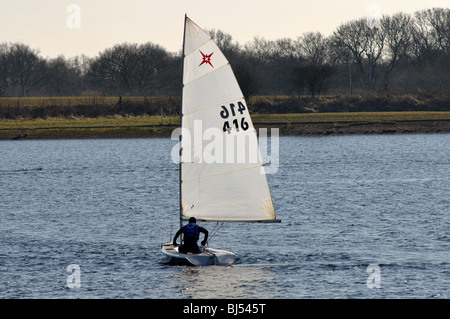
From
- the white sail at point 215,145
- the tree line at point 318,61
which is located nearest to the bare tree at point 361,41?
the tree line at point 318,61

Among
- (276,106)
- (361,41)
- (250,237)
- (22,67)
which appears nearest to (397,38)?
(361,41)

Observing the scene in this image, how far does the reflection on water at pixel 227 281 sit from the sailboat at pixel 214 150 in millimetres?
538

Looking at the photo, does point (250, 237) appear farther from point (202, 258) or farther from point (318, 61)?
point (318, 61)

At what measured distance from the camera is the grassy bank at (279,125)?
392 feet

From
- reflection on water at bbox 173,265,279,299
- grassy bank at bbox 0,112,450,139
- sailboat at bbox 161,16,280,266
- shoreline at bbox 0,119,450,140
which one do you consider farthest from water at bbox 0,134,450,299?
grassy bank at bbox 0,112,450,139

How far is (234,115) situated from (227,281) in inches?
278

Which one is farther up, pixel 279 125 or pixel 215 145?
pixel 279 125

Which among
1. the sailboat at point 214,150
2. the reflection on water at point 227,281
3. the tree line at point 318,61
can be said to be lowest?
the reflection on water at point 227,281

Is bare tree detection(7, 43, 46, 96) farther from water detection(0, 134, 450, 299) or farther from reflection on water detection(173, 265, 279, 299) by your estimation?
reflection on water detection(173, 265, 279, 299)

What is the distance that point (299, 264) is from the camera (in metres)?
33.5

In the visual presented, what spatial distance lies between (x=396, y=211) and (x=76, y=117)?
9100cm

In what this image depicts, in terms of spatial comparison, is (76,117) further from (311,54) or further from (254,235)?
(254,235)

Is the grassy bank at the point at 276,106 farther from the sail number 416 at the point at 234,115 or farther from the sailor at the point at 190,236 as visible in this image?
the sailor at the point at 190,236

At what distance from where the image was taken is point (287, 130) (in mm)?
122250
